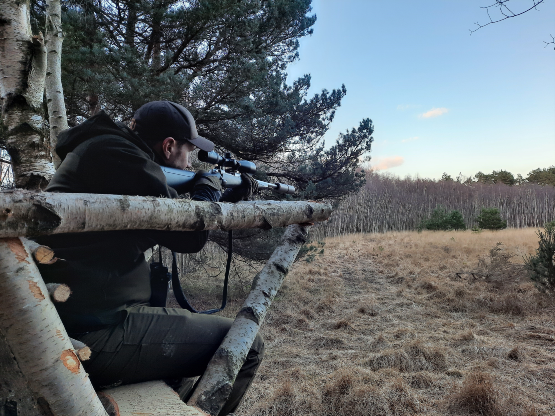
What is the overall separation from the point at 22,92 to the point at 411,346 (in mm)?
4806

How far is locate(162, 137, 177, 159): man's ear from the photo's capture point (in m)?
1.97

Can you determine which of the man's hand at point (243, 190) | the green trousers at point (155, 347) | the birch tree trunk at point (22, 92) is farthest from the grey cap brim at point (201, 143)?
the birch tree trunk at point (22, 92)

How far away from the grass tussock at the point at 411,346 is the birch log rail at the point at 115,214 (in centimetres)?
246

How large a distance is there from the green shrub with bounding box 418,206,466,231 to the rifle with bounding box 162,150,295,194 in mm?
19793

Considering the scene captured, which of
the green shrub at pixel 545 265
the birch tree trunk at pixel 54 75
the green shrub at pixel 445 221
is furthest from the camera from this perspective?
the green shrub at pixel 445 221

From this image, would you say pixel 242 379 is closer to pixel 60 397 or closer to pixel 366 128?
pixel 60 397

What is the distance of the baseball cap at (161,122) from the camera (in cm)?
191

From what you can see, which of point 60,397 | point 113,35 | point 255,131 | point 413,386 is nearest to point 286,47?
point 255,131

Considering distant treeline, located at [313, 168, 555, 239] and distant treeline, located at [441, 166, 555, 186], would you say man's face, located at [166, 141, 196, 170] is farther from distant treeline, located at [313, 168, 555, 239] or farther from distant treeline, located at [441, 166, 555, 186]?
distant treeline, located at [441, 166, 555, 186]

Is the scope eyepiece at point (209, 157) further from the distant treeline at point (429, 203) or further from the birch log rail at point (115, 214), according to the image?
the distant treeline at point (429, 203)

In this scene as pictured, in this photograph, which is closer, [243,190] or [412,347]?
[243,190]

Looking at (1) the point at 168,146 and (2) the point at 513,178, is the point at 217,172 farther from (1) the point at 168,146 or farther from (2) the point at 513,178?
(2) the point at 513,178

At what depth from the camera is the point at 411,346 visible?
167 inches

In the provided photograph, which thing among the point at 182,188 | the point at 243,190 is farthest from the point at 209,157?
the point at 182,188
